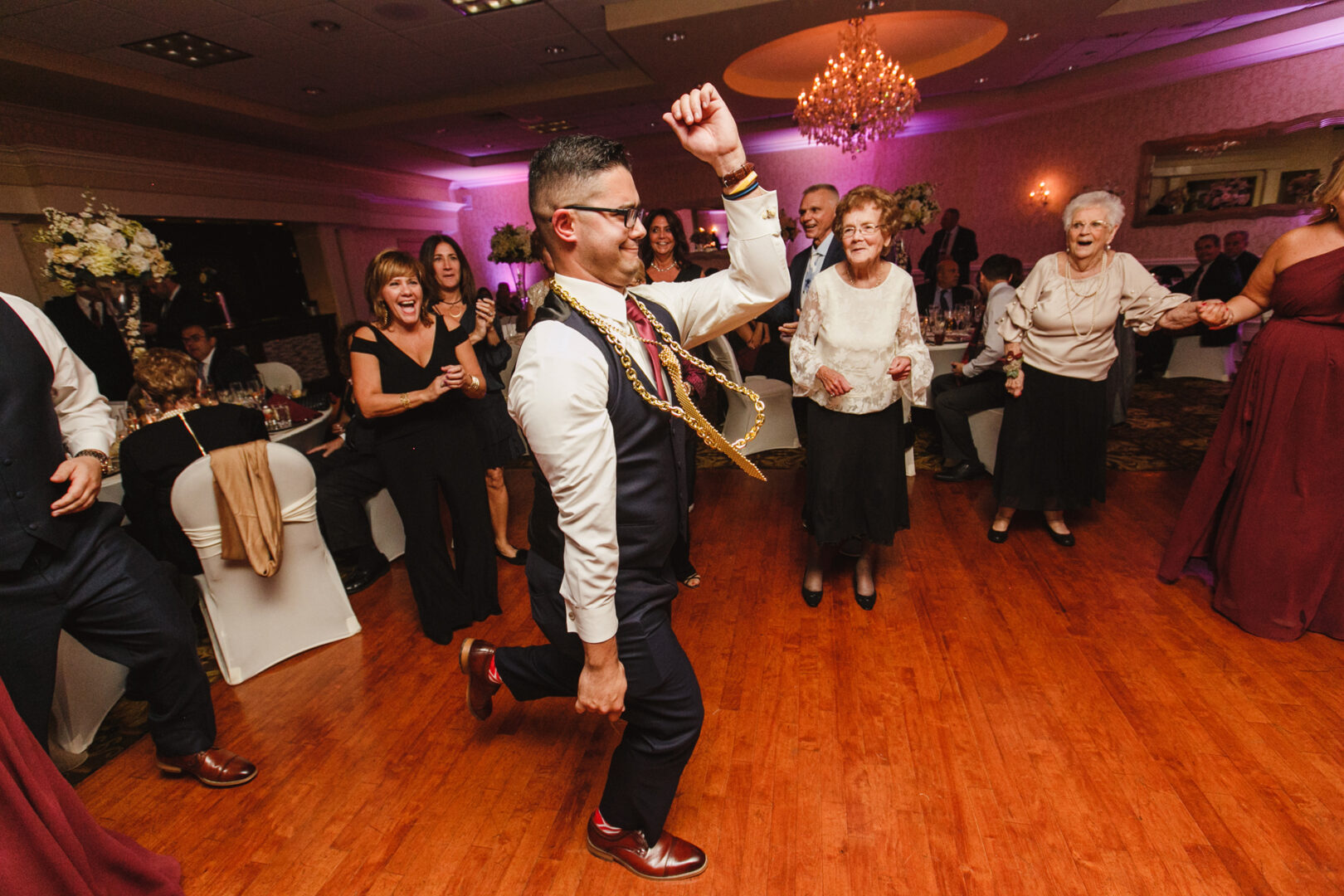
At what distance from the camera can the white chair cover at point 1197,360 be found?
6242 millimetres

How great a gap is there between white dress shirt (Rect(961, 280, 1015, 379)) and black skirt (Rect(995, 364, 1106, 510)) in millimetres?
507

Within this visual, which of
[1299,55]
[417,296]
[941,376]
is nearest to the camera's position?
[417,296]

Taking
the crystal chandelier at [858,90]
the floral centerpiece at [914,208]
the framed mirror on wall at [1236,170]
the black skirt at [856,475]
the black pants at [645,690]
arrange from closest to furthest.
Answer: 1. the black pants at [645,690]
2. the black skirt at [856,475]
3. the floral centerpiece at [914,208]
4. the crystal chandelier at [858,90]
5. the framed mirror on wall at [1236,170]

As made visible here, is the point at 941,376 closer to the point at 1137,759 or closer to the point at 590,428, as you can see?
the point at 1137,759

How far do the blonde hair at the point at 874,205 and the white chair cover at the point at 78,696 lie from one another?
3.09 m

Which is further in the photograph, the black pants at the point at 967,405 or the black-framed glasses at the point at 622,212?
the black pants at the point at 967,405

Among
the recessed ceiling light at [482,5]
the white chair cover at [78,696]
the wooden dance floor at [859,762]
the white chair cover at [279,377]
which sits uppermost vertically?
the recessed ceiling light at [482,5]

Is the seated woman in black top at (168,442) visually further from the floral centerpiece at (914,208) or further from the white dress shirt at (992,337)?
the floral centerpiece at (914,208)

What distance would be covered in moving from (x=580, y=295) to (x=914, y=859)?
1659mm

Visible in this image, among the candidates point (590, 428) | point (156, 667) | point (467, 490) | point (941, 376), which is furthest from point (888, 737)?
point (941, 376)

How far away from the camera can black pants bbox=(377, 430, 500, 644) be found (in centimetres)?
265

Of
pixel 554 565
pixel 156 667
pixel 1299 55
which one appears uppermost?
pixel 1299 55

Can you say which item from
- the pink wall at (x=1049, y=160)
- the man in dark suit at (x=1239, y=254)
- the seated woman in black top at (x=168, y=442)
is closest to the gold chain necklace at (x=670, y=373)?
the seated woman in black top at (x=168, y=442)

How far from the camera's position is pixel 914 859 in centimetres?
166
